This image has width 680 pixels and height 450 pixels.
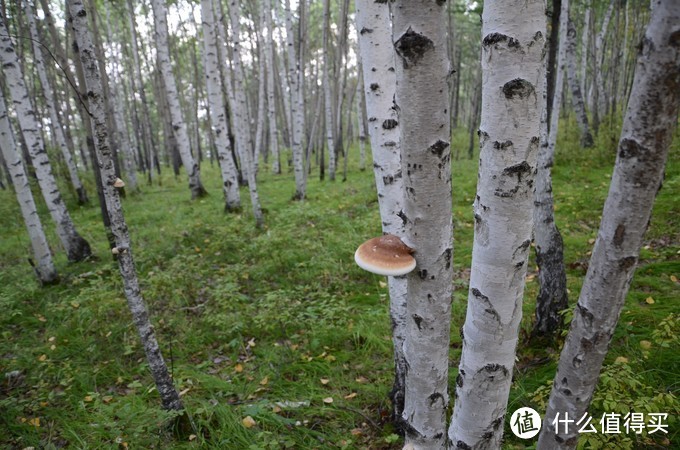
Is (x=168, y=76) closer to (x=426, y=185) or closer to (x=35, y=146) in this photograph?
(x=35, y=146)

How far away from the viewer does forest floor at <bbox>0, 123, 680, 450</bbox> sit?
9.96 ft

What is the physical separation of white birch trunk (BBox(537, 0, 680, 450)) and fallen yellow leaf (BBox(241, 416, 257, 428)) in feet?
7.84

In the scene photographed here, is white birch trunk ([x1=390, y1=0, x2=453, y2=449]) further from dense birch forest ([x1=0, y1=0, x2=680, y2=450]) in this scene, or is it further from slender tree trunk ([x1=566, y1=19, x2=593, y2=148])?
slender tree trunk ([x1=566, y1=19, x2=593, y2=148])

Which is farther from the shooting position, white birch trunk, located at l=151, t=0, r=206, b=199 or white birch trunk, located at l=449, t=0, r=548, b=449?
white birch trunk, located at l=151, t=0, r=206, b=199

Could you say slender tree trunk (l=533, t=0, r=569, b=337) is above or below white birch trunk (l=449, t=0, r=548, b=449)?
below

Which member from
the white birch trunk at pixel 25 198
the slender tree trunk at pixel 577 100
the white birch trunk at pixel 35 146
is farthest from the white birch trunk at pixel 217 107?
the slender tree trunk at pixel 577 100

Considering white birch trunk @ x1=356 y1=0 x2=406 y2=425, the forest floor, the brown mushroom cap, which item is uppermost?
white birch trunk @ x1=356 y1=0 x2=406 y2=425

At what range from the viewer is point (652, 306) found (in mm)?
3828

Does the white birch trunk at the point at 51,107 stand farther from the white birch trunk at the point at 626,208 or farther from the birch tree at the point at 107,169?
the white birch trunk at the point at 626,208

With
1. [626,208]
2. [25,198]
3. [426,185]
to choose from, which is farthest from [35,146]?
[626,208]

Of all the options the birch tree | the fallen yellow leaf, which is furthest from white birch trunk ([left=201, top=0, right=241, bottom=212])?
the fallen yellow leaf

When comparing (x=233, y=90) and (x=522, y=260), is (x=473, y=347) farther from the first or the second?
(x=233, y=90)

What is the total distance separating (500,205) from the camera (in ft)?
4.70

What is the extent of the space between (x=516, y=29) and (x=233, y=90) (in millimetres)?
9644
